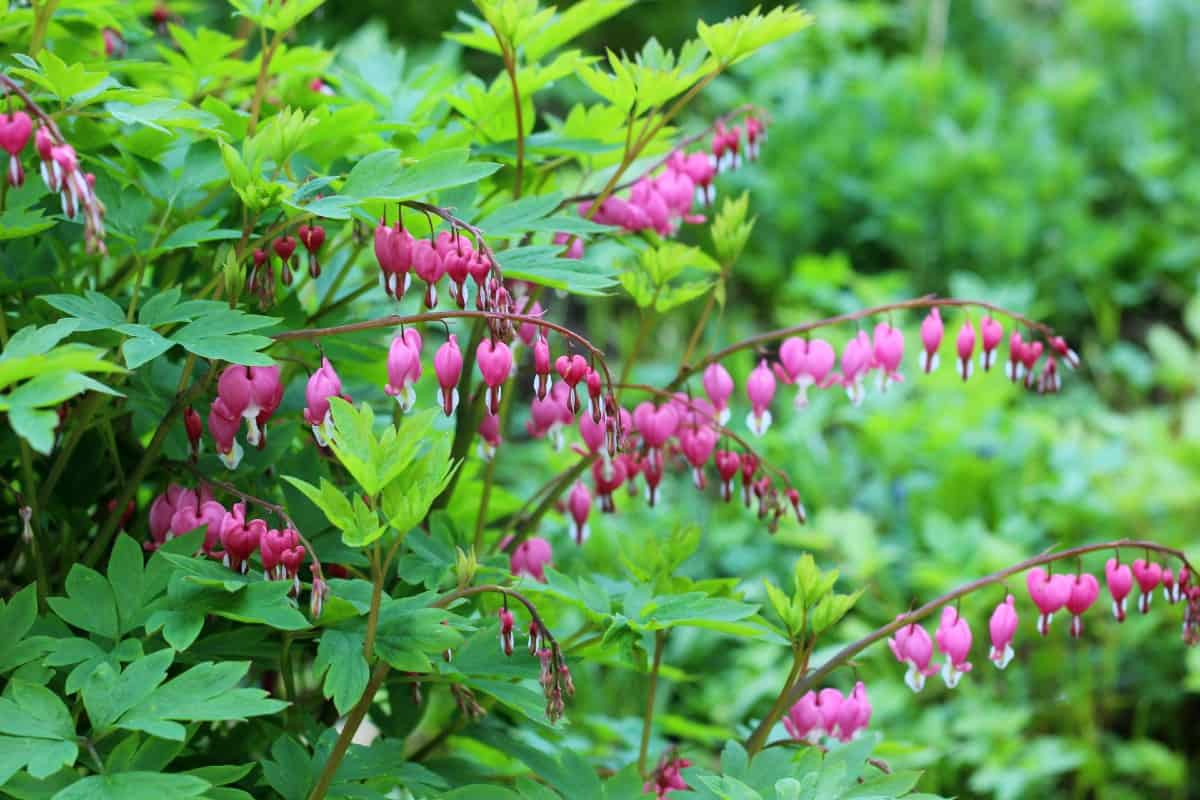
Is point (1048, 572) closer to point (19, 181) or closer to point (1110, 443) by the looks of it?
point (19, 181)

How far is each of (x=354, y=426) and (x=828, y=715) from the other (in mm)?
792

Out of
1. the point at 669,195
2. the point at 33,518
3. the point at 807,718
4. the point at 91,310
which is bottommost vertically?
the point at 807,718

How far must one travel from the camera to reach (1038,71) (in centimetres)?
733

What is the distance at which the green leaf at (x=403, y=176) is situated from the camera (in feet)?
4.59

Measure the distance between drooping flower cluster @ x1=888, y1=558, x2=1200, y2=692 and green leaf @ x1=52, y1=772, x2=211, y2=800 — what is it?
0.88 m

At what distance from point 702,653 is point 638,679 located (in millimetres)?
322

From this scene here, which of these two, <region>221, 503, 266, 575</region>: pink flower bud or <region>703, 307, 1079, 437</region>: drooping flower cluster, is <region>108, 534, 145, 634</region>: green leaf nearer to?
<region>221, 503, 266, 575</region>: pink flower bud

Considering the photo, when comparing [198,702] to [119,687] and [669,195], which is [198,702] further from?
[669,195]

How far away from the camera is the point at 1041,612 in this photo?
1.75 metres

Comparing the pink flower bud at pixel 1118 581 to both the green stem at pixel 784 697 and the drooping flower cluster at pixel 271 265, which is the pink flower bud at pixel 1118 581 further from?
the drooping flower cluster at pixel 271 265

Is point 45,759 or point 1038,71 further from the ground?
point 1038,71

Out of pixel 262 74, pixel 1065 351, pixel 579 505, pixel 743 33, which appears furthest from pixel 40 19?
pixel 1065 351

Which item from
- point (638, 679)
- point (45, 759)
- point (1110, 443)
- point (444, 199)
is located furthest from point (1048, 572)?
point (1110, 443)

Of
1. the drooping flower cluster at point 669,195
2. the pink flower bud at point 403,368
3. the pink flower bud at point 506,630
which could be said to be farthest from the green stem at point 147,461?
the drooping flower cluster at point 669,195
